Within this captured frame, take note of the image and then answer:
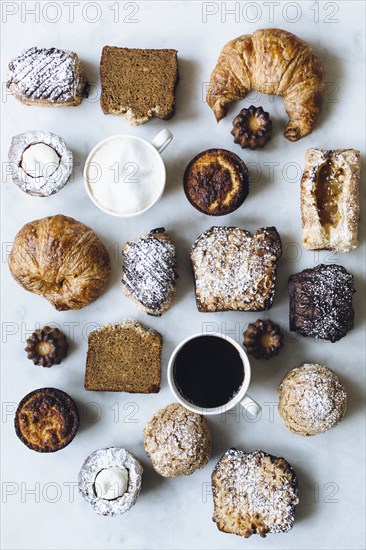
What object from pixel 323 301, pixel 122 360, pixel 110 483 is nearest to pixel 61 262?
pixel 122 360

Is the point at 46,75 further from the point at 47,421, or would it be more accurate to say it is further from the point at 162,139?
the point at 47,421

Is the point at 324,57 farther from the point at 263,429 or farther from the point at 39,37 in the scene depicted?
the point at 263,429

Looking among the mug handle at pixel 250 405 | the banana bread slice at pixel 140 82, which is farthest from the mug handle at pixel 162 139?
the mug handle at pixel 250 405

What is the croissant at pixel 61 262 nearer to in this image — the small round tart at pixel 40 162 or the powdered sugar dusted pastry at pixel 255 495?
the small round tart at pixel 40 162

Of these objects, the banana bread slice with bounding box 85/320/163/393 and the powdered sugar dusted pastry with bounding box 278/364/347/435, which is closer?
the powdered sugar dusted pastry with bounding box 278/364/347/435

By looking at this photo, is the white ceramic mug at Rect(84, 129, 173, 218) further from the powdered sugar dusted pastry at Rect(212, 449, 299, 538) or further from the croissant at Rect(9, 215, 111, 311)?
the powdered sugar dusted pastry at Rect(212, 449, 299, 538)

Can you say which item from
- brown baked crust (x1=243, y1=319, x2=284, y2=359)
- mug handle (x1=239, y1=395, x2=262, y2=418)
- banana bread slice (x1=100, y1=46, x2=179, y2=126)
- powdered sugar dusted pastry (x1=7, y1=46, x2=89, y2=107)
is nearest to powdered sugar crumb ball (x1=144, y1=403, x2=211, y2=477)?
mug handle (x1=239, y1=395, x2=262, y2=418)

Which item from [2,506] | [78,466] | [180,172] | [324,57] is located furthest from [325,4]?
[2,506]
